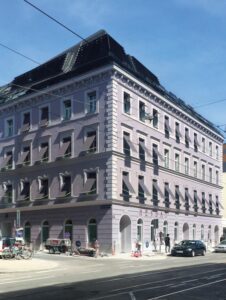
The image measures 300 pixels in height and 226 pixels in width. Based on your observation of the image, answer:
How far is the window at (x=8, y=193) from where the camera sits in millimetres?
48281

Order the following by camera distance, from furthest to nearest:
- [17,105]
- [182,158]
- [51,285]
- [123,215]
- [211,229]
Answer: [211,229], [182,158], [17,105], [123,215], [51,285]

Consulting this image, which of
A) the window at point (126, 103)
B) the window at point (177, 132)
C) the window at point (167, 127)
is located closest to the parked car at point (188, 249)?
the window at point (126, 103)

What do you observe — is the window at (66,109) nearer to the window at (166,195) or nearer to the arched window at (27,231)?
the arched window at (27,231)

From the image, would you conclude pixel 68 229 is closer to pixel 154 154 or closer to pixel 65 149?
pixel 65 149

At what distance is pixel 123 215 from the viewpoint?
39.8 meters

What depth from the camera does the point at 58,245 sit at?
38.7m

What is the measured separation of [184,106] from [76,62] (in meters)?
15.6

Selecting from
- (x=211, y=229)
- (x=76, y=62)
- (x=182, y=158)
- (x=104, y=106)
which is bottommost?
(x=211, y=229)

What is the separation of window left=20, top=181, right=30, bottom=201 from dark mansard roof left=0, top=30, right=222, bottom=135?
883 cm

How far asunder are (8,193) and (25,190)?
292 cm

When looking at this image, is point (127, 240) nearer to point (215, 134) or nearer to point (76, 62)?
point (76, 62)

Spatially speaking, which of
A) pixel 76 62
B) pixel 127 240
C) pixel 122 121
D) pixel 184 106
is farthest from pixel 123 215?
pixel 184 106

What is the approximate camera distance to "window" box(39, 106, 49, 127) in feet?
150

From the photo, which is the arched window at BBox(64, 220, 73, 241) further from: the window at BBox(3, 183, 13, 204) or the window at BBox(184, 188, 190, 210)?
the window at BBox(184, 188, 190, 210)
